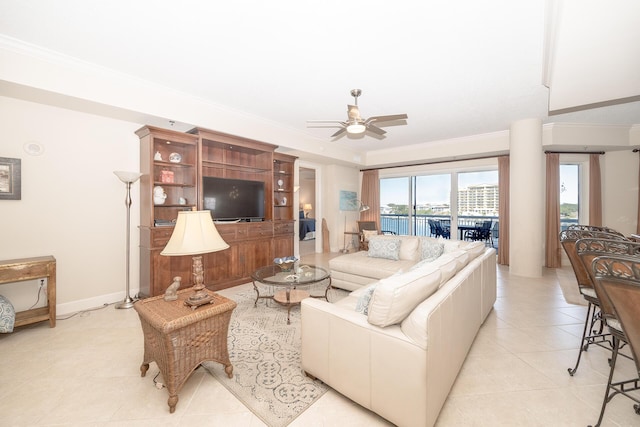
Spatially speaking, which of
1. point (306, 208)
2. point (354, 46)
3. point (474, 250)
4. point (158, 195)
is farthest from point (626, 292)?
point (306, 208)

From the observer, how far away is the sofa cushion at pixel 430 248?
350 centimetres

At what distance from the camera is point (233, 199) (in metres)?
4.37

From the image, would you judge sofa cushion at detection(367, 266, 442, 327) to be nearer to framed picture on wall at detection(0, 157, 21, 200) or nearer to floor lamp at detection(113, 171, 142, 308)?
floor lamp at detection(113, 171, 142, 308)

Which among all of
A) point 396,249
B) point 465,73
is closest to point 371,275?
point 396,249

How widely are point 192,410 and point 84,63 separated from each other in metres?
3.46

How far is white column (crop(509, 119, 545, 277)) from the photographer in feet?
14.8

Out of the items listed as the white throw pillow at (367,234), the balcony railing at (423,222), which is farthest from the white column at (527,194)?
the white throw pillow at (367,234)

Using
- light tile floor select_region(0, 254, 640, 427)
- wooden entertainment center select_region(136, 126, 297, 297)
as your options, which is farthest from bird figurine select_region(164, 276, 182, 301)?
wooden entertainment center select_region(136, 126, 297, 297)

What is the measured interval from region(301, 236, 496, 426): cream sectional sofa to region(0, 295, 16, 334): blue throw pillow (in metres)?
2.86

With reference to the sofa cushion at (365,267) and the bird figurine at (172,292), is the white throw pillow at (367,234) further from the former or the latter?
the bird figurine at (172,292)

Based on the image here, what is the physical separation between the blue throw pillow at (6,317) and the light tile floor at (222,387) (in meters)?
0.14

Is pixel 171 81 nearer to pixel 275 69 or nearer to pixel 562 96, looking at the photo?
pixel 275 69

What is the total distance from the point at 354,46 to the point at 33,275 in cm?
389

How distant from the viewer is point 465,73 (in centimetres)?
303
